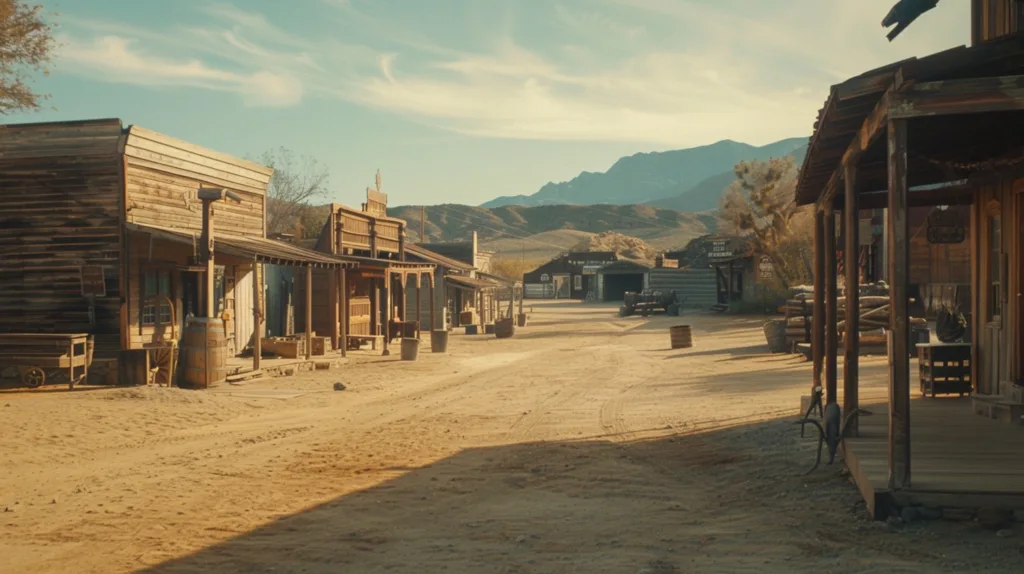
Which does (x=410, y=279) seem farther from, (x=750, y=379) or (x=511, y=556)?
(x=511, y=556)

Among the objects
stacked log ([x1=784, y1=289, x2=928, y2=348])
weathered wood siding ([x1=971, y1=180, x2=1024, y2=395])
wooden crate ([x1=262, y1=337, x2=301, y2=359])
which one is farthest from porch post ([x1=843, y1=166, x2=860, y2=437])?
wooden crate ([x1=262, y1=337, x2=301, y2=359])

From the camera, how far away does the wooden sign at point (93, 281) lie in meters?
17.5

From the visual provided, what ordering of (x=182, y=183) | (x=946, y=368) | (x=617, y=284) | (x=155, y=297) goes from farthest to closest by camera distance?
(x=617, y=284) < (x=182, y=183) < (x=155, y=297) < (x=946, y=368)

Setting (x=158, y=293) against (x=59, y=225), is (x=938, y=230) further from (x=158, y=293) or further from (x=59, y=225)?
(x=59, y=225)

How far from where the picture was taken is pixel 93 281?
1759cm

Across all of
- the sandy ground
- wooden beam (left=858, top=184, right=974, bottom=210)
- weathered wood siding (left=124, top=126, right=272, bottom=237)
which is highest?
weathered wood siding (left=124, top=126, right=272, bottom=237)

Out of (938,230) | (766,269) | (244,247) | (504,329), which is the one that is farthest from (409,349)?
(766,269)

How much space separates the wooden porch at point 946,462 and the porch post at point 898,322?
0.68 feet

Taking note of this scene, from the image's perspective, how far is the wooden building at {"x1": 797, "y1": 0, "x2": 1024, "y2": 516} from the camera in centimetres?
656

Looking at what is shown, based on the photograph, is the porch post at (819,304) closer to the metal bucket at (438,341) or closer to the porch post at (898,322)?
the porch post at (898,322)

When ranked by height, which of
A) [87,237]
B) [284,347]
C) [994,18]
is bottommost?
[284,347]

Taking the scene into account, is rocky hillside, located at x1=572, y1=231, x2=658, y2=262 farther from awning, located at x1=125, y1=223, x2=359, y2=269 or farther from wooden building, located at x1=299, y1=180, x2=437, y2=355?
awning, located at x1=125, y1=223, x2=359, y2=269

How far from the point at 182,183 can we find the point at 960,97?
16.3m

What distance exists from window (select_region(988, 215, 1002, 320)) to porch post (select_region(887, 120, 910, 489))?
503cm
